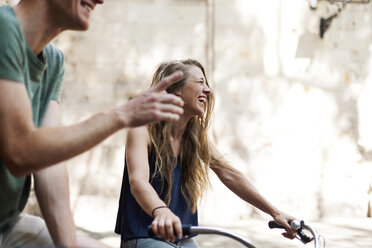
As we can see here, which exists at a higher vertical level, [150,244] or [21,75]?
[21,75]

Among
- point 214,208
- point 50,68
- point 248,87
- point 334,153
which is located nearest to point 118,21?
point 248,87

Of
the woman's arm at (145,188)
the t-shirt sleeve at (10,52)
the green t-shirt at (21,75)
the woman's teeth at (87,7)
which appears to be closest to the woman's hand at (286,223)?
the woman's arm at (145,188)

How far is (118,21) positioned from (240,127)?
228 centimetres

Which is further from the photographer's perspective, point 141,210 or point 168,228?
point 141,210

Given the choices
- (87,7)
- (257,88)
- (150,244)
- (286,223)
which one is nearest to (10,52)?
(87,7)

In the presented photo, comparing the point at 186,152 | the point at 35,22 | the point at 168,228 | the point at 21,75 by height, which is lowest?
the point at 168,228

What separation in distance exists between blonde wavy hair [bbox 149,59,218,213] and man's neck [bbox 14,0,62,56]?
127 cm

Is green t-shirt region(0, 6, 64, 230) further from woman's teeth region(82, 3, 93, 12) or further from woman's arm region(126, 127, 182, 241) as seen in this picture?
woman's arm region(126, 127, 182, 241)

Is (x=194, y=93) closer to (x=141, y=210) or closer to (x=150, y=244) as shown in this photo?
(x=141, y=210)

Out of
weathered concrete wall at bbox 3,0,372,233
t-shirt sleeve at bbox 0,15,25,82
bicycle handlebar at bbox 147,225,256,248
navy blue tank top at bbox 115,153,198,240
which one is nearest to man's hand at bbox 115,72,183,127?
t-shirt sleeve at bbox 0,15,25,82

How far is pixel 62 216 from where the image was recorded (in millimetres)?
1853

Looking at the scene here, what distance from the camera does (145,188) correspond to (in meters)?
2.53

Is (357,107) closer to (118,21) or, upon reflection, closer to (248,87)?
(248,87)

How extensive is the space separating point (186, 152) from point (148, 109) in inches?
61.5
